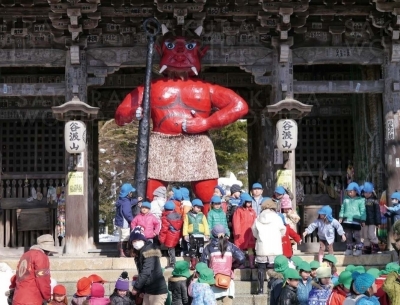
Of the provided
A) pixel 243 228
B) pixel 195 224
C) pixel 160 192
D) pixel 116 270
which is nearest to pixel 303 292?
pixel 243 228

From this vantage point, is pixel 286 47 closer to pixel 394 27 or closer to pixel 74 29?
pixel 394 27

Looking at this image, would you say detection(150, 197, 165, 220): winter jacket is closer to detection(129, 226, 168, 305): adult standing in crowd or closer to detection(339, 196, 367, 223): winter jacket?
detection(339, 196, 367, 223): winter jacket

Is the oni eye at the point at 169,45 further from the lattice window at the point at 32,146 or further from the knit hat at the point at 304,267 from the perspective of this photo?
the knit hat at the point at 304,267

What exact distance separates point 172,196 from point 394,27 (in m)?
5.06

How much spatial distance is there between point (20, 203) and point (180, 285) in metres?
8.16

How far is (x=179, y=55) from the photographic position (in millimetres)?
13000

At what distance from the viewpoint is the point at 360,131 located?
1585 centimetres

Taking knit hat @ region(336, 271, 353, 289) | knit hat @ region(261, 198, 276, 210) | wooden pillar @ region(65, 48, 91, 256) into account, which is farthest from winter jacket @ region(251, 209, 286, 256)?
wooden pillar @ region(65, 48, 91, 256)

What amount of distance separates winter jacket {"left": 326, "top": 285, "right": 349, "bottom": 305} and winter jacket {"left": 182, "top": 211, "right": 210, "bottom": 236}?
13.2ft

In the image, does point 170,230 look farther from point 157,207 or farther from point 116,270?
point 157,207

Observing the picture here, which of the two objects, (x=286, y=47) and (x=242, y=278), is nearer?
(x=242, y=278)

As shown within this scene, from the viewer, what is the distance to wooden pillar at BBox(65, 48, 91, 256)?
1321cm

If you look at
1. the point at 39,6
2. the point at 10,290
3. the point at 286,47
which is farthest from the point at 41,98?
the point at 10,290

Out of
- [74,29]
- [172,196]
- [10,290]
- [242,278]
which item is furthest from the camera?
[74,29]
